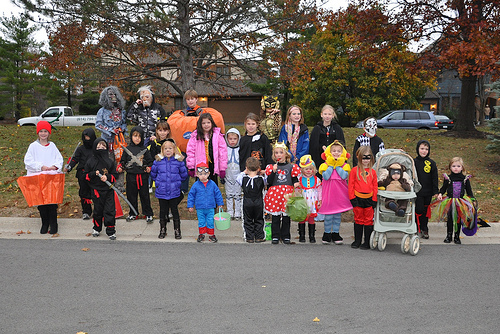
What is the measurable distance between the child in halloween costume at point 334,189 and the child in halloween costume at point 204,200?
1.60 m

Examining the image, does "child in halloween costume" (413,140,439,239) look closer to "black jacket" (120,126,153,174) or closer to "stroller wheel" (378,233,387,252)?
"stroller wheel" (378,233,387,252)

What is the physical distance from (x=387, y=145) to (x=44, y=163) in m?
10.9

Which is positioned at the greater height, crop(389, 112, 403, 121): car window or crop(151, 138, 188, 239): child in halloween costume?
crop(389, 112, 403, 121): car window

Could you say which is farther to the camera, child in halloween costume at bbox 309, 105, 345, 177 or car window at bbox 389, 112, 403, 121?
car window at bbox 389, 112, 403, 121

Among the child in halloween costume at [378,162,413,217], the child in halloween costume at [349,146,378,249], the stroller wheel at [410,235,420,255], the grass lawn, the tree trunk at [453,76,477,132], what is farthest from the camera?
the tree trunk at [453,76,477,132]

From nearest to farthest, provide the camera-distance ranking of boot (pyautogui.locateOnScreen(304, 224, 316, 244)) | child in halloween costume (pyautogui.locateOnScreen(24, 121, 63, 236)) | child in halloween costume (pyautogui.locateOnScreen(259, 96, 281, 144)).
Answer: boot (pyautogui.locateOnScreen(304, 224, 316, 244)), child in halloween costume (pyautogui.locateOnScreen(24, 121, 63, 236)), child in halloween costume (pyautogui.locateOnScreen(259, 96, 281, 144))

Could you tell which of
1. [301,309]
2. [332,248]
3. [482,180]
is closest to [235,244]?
[332,248]

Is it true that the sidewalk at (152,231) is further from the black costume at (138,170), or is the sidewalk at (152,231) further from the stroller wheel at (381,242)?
the stroller wheel at (381,242)

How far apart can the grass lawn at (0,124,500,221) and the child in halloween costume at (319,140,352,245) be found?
4.66ft

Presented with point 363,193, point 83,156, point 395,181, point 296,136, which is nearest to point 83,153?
point 83,156

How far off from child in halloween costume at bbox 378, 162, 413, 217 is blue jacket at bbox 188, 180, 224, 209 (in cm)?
244

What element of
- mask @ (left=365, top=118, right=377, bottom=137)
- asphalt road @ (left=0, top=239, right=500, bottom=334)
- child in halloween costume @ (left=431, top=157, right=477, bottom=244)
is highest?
mask @ (left=365, top=118, right=377, bottom=137)

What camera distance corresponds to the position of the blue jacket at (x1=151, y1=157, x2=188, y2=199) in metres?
6.87

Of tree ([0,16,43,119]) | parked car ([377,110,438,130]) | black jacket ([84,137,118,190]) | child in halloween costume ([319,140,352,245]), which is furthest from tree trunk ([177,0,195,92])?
tree ([0,16,43,119])
